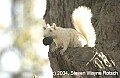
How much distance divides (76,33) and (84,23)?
76 mm

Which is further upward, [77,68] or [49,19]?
[49,19]

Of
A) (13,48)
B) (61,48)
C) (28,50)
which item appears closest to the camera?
(61,48)

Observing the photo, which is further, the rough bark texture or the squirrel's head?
the squirrel's head

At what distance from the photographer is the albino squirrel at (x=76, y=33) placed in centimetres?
112

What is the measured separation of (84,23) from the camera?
3.97 ft

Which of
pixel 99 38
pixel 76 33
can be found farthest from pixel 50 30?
pixel 99 38

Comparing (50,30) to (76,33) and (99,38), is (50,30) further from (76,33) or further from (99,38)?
(99,38)

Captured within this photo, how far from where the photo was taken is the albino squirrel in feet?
3.68

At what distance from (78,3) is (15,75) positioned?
89cm

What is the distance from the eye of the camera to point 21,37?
5.72 ft

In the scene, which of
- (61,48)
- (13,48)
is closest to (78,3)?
(61,48)

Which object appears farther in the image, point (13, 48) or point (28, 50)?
point (13, 48)

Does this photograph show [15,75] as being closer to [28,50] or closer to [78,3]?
[28,50]

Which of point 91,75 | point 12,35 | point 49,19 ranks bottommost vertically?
point 91,75
